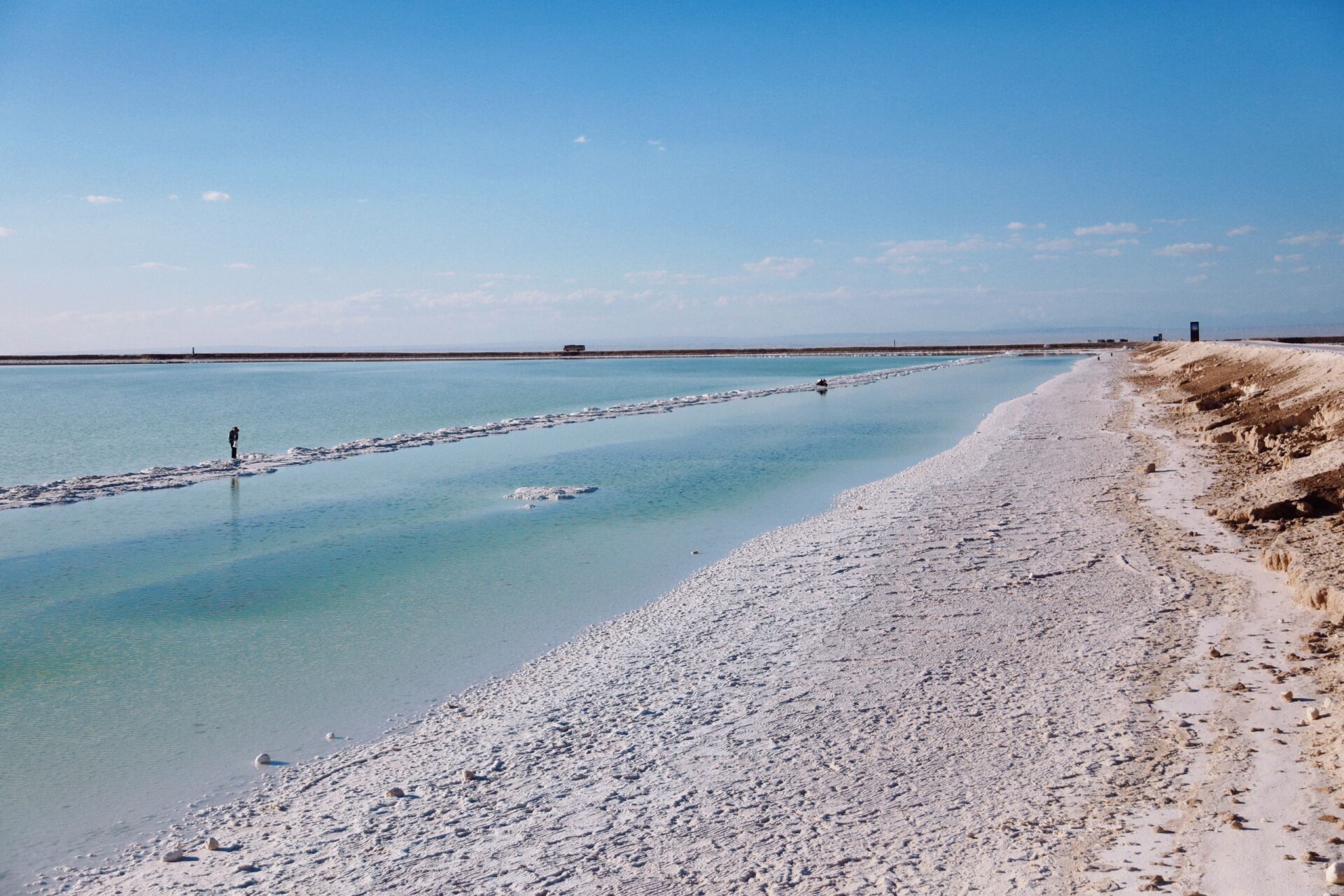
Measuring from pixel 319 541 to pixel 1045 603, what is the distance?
13.3m

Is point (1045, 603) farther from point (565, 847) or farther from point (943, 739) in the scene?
point (565, 847)

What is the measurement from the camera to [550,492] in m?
22.8

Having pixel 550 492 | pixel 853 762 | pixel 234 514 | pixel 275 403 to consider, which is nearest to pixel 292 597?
pixel 234 514

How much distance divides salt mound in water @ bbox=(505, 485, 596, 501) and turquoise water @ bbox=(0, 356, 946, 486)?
50.3ft

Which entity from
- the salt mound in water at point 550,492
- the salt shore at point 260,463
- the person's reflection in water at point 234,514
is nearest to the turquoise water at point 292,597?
the person's reflection in water at point 234,514

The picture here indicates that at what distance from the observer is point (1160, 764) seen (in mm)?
6934

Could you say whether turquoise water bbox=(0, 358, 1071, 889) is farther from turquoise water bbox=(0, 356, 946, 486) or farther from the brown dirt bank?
turquoise water bbox=(0, 356, 946, 486)

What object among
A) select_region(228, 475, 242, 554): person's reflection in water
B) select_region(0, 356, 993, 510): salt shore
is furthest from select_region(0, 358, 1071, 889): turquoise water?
select_region(0, 356, 993, 510): salt shore

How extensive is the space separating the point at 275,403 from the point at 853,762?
69004mm

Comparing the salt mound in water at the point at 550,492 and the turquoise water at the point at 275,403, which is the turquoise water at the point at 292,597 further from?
the turquoise water at the point at 275,403

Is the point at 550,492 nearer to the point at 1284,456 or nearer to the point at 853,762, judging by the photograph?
the point at 853,762

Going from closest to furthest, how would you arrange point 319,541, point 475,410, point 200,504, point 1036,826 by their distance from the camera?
1. point 1036,826
2. point 319,541
3. point 200,504
4. point 475,410

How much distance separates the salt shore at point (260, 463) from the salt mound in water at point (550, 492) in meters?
10.7

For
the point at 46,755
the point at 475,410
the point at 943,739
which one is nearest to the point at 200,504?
the point at 46,755
